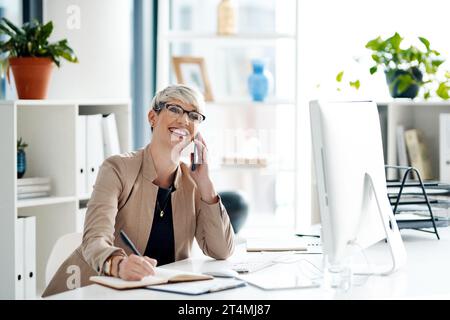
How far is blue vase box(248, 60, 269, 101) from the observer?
4934 mm

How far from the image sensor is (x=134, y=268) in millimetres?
2156

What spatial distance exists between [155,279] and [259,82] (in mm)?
2968

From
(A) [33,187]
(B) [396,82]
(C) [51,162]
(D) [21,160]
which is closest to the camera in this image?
(D) [21,160]

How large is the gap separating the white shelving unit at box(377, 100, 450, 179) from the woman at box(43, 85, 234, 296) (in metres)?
2.05

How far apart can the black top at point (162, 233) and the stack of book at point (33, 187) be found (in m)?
1.36

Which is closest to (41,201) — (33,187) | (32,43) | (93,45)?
(33,187)

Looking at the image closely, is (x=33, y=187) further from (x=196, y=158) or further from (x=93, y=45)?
(x=196, y=158)

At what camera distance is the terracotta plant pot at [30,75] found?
13.0ft

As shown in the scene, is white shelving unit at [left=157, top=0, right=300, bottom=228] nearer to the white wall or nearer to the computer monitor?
the white wall

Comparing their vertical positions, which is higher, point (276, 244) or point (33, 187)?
point (33, 187)

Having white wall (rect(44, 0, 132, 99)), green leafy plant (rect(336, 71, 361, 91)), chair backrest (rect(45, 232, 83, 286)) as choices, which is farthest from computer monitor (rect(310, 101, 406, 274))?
white wall (rect(44, 0, 132, 99))

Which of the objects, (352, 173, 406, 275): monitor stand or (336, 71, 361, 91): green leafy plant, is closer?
(352, 173, 406, 275): monitor stand

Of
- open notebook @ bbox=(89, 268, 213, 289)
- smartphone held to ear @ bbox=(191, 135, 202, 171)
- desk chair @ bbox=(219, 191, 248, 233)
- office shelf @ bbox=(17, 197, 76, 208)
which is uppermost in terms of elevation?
smartphone held to ear @ bbox=(191, 135, 202, 171)

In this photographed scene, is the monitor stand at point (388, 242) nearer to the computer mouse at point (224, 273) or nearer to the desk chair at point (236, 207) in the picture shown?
the computer mouse at point (224, 273)
